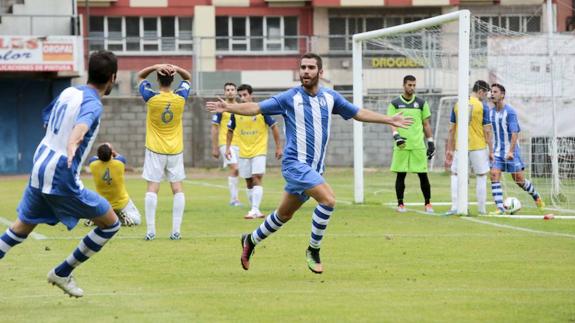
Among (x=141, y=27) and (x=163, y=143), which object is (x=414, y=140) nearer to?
(x=163, y=143)

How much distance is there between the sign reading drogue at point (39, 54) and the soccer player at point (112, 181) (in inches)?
739

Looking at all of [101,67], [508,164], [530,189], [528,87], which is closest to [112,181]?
[508,164]

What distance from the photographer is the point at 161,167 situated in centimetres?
1481

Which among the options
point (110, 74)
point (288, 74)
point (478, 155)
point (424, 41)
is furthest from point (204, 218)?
point (288, 74)

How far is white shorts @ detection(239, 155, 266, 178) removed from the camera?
1927cm

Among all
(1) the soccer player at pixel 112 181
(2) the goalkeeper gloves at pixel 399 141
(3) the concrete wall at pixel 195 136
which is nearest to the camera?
(1) the soccer player at pixel 112 181

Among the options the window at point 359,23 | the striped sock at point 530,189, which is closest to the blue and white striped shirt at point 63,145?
the striped sock at point 530,189

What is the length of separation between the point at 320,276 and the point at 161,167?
14.8 feet

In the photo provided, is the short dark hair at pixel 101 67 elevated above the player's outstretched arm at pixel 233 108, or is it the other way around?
the short dark hair at pixel 101 67

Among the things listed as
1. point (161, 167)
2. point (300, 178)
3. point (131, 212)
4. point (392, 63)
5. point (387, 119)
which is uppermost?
point (392, 63)

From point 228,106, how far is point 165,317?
291cm

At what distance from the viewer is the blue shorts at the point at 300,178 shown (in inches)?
436

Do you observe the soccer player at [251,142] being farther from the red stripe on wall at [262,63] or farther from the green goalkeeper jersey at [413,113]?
the red stripe on wall at [262,63]

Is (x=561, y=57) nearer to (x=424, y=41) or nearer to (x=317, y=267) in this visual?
(x=424, y=41)
